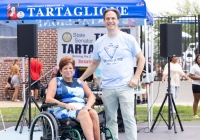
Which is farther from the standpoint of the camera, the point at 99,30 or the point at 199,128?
the point at 99,30

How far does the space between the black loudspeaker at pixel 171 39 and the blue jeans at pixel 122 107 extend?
3.19 meters

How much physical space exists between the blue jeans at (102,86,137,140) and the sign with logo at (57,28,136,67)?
5.21 m

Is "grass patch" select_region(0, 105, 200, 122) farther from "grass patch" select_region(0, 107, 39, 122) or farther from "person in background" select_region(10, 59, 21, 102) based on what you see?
"person in background" select_region(10, 59, 21, 102)

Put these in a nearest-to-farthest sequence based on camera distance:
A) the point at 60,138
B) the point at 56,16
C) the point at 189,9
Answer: the point at 60,138 → the point at 56,16 → the point at 189,9

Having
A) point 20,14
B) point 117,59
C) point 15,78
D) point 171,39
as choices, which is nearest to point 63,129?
point 117,59

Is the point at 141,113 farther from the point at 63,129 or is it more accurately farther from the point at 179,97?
the point at 63,129

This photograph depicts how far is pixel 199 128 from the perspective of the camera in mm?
11203

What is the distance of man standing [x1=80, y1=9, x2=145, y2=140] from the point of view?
724 cm

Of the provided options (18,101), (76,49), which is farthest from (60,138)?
(18,101)

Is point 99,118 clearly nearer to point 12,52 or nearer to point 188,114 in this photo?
point 12,52

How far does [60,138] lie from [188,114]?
7190 mm

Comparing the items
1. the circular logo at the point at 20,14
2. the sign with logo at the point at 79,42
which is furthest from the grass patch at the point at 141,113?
the circular logo at the point at 20,14

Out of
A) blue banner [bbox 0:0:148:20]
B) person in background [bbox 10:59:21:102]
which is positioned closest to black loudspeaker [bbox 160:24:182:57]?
blue banner [bbox 0:0:148:20]

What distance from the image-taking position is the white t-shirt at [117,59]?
726 cm
